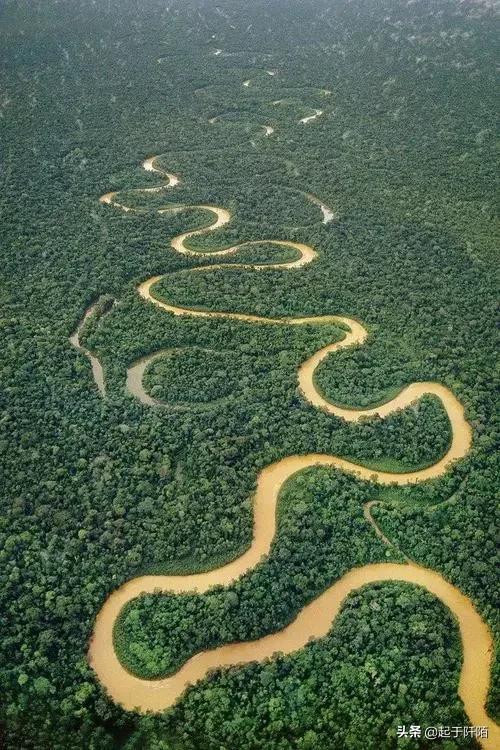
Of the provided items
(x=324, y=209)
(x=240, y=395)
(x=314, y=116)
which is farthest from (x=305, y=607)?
(x=314, y=116)

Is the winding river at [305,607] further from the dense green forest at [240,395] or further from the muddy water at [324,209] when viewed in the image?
the muddy water at [324,209]

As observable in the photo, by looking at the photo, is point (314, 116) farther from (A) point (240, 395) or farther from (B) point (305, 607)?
(B) point (305, 607)

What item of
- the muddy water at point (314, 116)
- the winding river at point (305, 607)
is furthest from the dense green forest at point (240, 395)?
the muddy water at point (314, 116)

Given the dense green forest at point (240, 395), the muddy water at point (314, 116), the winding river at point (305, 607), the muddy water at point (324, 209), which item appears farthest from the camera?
the muddy water at point (314, 116)

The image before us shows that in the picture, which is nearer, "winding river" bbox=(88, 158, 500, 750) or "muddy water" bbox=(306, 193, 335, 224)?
"winding river" bbox=(88, 158, 500, 750)

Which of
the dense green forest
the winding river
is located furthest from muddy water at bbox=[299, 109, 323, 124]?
the winding river

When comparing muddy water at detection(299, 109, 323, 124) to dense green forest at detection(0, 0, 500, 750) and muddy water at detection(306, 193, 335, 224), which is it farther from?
muddy water at detection(306, 193, 335, 224)

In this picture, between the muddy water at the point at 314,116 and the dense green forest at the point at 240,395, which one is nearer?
the dense green forest at the point at 240,395
